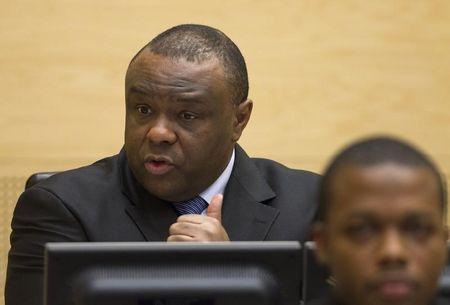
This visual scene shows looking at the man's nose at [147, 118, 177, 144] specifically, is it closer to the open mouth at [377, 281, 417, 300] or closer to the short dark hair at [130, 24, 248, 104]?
the short dark hair at [130, 24, 248, 104]

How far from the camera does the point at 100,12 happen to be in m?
3.93

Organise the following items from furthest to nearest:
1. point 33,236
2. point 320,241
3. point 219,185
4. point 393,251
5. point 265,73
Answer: point 265,73, point 219,185, point 33,236, point 320,241, point 393,251

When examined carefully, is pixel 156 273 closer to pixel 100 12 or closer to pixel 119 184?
pixel 119 184

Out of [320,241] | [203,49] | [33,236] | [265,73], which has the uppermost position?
[203,49]

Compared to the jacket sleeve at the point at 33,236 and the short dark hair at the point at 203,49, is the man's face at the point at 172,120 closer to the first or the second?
the short dark hair at the point at 203,49

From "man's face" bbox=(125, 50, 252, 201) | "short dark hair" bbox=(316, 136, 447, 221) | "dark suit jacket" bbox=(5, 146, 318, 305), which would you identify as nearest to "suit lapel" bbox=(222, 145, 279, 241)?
"dark suit jacket" bbox=(5, 146, 318, 305)

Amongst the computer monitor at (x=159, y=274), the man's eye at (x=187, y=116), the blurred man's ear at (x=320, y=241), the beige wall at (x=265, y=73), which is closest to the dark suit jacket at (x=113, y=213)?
the man's eye at (x=187, y=116)

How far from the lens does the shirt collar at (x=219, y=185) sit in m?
2.71

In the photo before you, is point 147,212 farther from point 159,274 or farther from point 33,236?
point 159,274

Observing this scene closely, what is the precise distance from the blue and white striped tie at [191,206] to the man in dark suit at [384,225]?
3.75 ft

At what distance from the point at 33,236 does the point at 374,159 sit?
1.29m

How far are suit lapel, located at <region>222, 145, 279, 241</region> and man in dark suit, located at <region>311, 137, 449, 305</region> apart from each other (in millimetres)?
1100

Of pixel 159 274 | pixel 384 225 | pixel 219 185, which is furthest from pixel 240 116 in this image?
pixel 384 225

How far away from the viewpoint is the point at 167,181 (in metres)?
2.57
